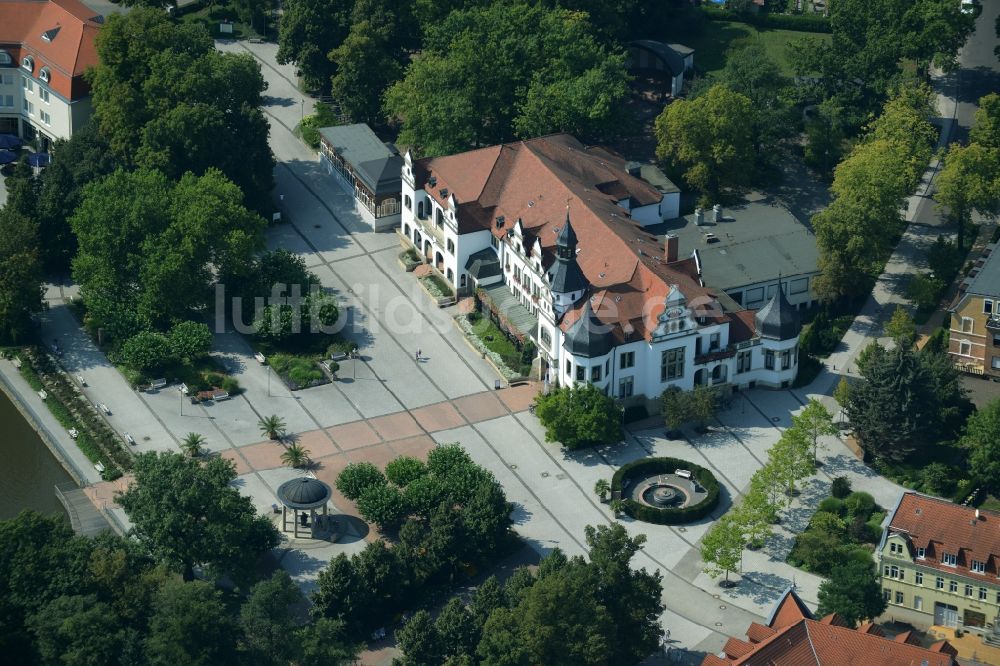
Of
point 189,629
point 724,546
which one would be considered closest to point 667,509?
point 724,546

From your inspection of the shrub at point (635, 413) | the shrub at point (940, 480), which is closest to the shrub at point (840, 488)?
the shrub at point (940, 480)

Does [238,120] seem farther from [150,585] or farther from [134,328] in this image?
[150,585]

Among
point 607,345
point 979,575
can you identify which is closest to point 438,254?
point 607,345

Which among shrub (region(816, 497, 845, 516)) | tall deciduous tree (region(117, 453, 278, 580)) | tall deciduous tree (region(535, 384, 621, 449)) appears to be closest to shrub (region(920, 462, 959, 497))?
shrub (region(816, 497, 845, 516))

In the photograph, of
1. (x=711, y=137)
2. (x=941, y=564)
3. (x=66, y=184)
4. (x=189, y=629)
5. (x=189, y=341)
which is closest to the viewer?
(x=189, y=629)

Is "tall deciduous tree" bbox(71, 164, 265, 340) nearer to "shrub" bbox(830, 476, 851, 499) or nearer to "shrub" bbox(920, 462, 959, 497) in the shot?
"shrub" bbox(830, 476, 851, 499)

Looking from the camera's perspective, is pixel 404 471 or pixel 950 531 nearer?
pixel 950 531

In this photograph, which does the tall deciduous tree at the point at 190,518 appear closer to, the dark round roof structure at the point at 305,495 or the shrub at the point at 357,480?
the dark round roof structure at the point at 305,495

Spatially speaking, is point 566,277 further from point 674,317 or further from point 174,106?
point 174,106
